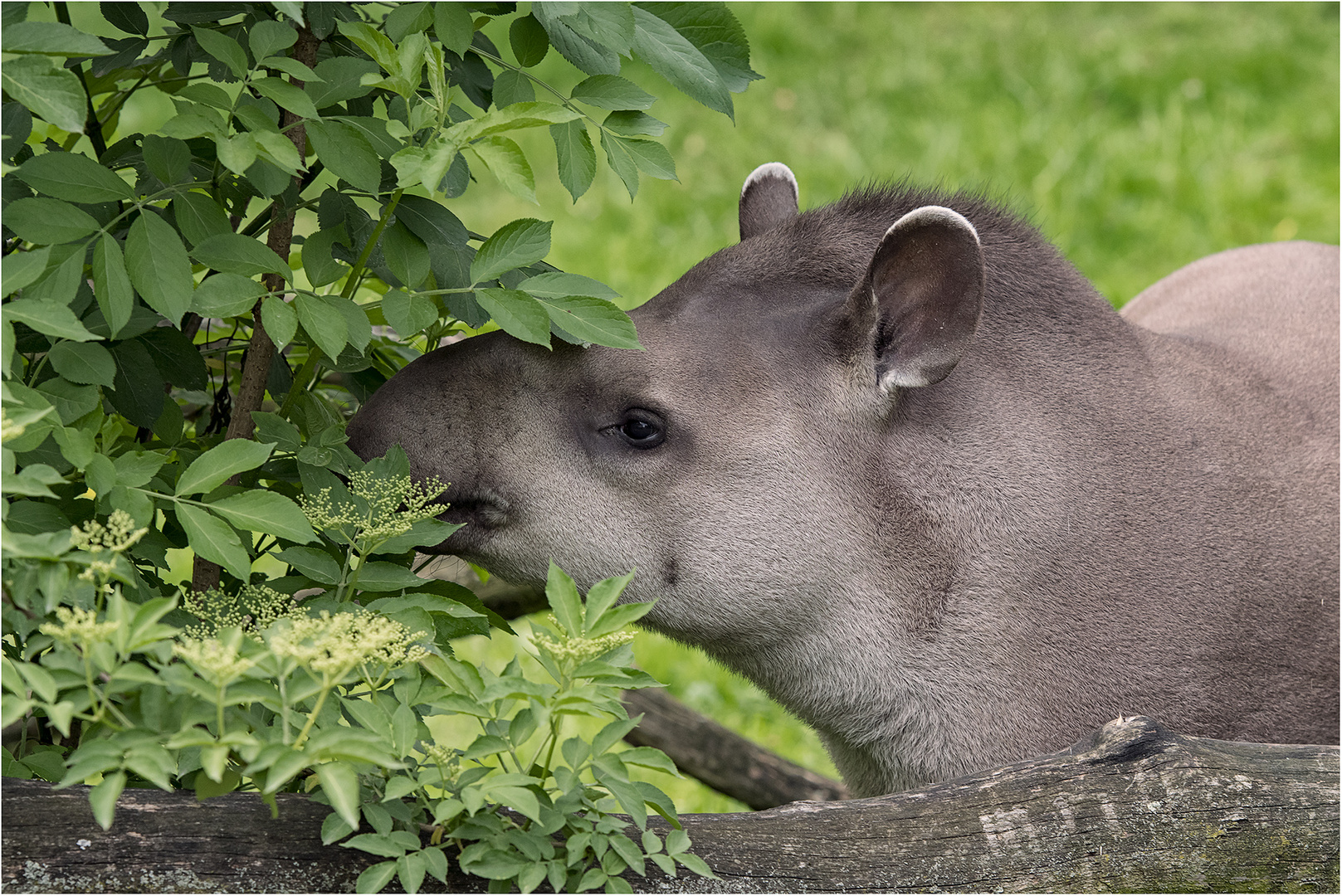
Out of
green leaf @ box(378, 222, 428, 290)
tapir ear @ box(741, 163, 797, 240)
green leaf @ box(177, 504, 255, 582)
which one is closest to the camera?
green leaf @ box(177, 504, 255, 582)

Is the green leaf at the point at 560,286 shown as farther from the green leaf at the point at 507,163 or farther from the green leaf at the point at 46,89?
the green leaf at the point at 46,89

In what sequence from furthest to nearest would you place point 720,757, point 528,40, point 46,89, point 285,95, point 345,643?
point 720,757 < point 528,40 < point 285,95 < point 46,89 < point 345,643

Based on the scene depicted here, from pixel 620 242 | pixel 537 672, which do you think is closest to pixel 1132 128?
pixel 620 242

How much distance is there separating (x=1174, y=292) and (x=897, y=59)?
5.61 metres

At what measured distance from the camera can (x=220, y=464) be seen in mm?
2043

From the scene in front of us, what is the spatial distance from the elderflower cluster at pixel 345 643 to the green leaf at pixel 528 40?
108cm

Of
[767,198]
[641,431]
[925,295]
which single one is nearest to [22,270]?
[641,431]

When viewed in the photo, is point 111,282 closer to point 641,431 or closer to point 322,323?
point 322,323

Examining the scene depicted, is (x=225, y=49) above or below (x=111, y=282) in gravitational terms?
above

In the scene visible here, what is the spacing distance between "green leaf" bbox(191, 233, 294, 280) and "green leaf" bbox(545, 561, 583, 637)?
0.69 metres

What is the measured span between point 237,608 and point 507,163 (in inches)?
33.4

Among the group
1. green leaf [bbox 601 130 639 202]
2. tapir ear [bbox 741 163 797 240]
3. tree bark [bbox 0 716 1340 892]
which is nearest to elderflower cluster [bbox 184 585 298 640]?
tree bark [bbox 0 716 1340 892]

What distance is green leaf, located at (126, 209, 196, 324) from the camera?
2084mm

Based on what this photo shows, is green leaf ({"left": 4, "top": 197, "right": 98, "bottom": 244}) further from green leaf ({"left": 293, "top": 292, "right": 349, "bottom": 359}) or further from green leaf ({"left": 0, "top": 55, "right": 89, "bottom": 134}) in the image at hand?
green leaf ({"left": 293, "top": 292, "right": 349, "bottom": 359})
